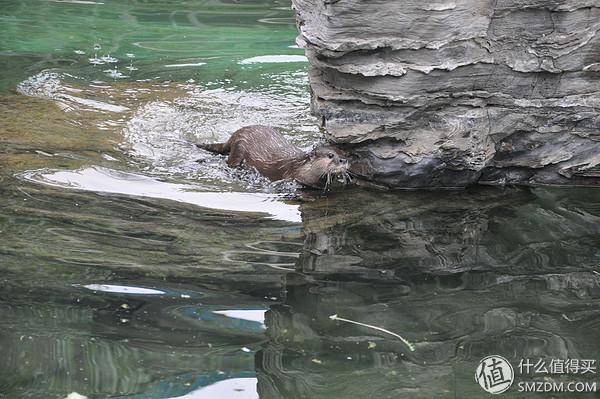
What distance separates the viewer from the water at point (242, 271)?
3.55 m

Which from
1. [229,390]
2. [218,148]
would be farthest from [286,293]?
[218,148]

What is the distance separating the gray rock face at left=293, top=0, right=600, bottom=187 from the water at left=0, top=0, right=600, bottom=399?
24cm

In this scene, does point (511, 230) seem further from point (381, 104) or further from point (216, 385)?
point (216, 385)

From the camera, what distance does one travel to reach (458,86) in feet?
18.9

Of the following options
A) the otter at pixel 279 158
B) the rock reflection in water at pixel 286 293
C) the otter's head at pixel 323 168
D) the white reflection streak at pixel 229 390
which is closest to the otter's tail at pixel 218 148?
the otter at pixel 279 158

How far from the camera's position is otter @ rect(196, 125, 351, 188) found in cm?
583

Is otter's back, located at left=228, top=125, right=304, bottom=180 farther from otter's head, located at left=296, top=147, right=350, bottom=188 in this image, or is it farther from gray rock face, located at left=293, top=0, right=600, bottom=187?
gray rock face, located at left=293, top=0, right=600, bottom=187

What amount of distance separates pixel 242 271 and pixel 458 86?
2112 millimetres

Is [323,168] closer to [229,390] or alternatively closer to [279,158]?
[279,158]

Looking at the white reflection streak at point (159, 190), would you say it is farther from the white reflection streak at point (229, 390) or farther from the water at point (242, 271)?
the white reflection streak at point (229, 390)

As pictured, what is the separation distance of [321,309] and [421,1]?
2263 mm

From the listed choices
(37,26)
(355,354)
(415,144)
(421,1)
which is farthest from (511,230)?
(37,26)

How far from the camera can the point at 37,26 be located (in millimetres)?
11047

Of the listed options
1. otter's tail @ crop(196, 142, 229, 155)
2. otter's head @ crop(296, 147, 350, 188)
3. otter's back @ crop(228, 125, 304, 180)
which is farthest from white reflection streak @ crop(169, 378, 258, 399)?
otter's tail @ crop(196, 142, 229, 155)
